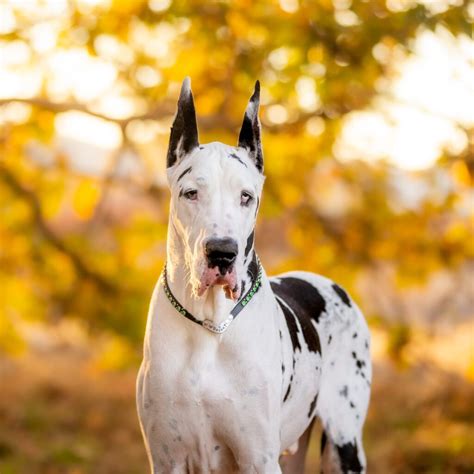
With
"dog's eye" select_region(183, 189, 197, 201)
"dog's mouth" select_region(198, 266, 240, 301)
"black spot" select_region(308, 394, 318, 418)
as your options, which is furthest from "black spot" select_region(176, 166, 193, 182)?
"black spot" select_region(308, 394, 318, 418)

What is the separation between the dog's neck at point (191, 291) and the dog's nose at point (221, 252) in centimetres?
21

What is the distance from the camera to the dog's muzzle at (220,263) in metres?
3.48

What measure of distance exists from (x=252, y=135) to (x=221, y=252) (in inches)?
26.1

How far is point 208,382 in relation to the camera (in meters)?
3.73

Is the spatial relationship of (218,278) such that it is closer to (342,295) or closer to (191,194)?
(191,194)

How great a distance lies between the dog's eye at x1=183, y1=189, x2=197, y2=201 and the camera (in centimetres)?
366

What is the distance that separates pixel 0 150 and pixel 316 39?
352 cm

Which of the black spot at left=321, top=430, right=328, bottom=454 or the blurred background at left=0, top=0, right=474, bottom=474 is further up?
the blurred background at left=0, top=0, right=474, bottom=474

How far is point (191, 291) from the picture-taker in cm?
381

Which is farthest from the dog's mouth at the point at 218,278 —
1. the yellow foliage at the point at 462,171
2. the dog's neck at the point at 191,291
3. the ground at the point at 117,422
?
the ground at the point at 117,422

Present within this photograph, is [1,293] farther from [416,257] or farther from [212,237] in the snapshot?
[212,237]

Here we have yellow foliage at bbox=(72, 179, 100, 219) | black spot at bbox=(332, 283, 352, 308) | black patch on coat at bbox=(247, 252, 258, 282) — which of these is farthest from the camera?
yellow foliage at bbox=(72, 179, 100, 219)

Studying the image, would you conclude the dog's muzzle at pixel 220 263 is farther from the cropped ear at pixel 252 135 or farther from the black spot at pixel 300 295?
the black spot at pixel 300 295

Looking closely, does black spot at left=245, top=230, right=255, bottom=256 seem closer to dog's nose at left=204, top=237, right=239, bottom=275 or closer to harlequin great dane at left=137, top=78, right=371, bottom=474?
harlequin great dane at left=137, top=78, right=371, bottom=474
